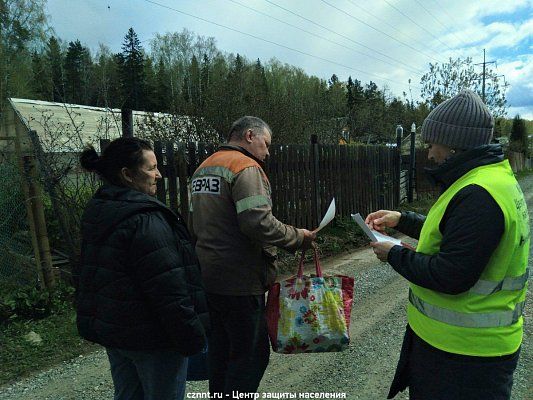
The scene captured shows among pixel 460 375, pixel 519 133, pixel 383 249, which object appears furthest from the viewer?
pixel 519 133

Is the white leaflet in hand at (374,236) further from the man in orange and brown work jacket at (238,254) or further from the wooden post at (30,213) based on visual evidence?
the wooden post at (30,213)

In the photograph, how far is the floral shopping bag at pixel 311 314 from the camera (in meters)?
2.35

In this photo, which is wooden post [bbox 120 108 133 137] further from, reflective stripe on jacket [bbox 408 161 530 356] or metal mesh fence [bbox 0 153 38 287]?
reflective stripe on jacket [bbox 408 161 530 356]

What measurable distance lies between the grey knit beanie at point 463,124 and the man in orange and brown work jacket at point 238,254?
1006 mm

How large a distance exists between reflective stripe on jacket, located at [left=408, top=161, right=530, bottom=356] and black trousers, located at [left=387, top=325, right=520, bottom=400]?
0.04 meters

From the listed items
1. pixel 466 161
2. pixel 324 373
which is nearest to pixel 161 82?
pixel 324 373

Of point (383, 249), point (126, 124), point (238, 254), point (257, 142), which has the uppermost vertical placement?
point (126, 124)

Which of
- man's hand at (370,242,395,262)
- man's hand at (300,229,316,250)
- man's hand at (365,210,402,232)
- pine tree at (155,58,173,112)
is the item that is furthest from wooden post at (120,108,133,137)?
pine tree at (155,58,173,112)

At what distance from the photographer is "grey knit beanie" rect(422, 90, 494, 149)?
1704 millimetres

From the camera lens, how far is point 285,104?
396 inches

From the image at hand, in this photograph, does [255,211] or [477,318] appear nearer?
[477,318]

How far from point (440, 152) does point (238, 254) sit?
1232 mm

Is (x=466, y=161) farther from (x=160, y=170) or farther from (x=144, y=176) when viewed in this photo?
(x=160, y=170)

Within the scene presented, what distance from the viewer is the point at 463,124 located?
1702 millimetres
